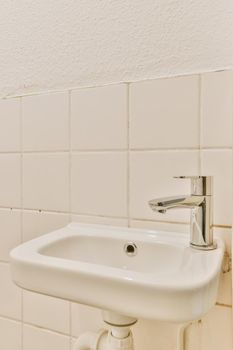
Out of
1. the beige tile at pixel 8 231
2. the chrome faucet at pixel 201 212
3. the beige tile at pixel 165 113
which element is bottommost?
the beige tile at pixel 8 231

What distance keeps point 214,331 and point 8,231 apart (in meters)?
0.60

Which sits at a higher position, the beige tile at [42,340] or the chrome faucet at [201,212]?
the chrome faucet at [201,212]

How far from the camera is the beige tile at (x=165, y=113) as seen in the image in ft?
2.12

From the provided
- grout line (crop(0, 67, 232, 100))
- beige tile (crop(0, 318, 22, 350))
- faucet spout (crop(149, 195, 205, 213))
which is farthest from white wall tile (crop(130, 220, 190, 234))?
beige tile (crop(0, 318, 22, 350))

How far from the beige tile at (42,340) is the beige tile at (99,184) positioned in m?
0.35

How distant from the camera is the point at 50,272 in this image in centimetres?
48

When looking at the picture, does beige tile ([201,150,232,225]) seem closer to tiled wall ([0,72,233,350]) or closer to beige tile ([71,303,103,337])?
tiled wall ([0,72,233,350])

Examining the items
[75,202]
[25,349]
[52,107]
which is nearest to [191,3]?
[52,107]

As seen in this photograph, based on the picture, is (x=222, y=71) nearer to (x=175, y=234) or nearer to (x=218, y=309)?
(x=175, y=234)

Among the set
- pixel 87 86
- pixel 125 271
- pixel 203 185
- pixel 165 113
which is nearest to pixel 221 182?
pixel 203 185

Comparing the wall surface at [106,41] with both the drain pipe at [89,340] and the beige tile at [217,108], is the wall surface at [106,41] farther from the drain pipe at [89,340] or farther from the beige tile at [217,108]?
the drain pipe at [89,340]

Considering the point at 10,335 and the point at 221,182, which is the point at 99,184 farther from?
the point at 10,335

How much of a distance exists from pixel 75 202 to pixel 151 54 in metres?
0.41

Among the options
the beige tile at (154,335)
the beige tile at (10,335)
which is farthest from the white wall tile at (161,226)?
the beige tile at (10,335)
